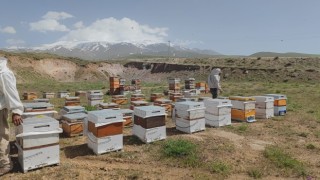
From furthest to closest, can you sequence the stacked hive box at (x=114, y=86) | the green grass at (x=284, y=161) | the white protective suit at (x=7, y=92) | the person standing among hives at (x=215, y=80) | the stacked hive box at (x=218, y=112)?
the stacked hive box at (x=114, y=86) → the person standing among hives at (x=215, y=80) → the stacked hive box at (x=218, y=112) → the green grass at (x=284, y=161) → the white protective suit at (x=7, y=92)

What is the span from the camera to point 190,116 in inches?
474

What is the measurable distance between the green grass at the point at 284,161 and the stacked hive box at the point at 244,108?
15.1 feet

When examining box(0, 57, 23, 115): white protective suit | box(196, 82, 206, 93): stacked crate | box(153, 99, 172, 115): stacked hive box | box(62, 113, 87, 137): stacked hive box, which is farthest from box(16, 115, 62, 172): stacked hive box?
box(196, 82, 206, 93): stacked crate

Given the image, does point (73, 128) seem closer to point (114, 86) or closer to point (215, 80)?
point (215, 80)

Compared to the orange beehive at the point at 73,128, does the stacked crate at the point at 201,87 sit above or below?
above

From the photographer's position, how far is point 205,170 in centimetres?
835

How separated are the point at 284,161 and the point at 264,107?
7.21 m

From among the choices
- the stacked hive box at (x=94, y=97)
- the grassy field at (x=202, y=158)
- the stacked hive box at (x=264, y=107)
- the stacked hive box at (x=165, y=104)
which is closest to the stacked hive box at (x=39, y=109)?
the grassy field at (x=202, y=158)

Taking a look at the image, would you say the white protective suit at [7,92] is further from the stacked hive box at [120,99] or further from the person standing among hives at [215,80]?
the stacked hive box at [120,99]

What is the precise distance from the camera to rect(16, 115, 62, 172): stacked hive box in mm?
7718

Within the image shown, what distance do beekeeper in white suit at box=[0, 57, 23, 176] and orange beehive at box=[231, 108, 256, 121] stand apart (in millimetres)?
10623

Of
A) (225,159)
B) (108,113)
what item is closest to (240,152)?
(225,159)

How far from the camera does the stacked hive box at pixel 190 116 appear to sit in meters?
11.9

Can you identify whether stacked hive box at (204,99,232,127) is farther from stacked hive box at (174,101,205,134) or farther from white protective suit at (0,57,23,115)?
white protective suit at (0,57,23,115)
